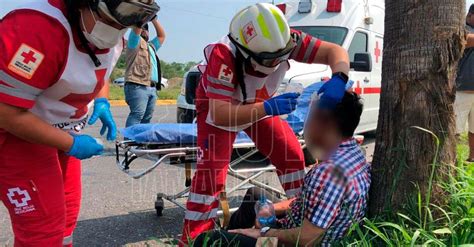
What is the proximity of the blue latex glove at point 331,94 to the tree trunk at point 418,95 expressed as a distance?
0.76ft

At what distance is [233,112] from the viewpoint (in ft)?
8.06

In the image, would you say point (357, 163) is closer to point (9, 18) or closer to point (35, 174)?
point (35, 174)

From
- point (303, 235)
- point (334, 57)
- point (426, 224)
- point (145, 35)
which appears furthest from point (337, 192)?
point (145, 35)

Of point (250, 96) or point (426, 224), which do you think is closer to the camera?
point (426, 224)

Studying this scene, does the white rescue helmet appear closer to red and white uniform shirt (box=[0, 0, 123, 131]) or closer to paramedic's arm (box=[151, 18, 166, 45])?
red and white uniform shirt (box=[0, 0, 123, 131])

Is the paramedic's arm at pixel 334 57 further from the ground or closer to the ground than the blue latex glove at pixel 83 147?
further from the ground

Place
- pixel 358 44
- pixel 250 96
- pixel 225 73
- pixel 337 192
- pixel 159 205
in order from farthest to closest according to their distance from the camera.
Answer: pixel 358 44 < pixel 159 205 < pixel 250 96 < pixel 225 73 < pixel 337 192

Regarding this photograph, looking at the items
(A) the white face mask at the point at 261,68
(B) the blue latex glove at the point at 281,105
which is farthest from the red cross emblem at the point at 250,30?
(B) the blue latex glove at the point at 281,105

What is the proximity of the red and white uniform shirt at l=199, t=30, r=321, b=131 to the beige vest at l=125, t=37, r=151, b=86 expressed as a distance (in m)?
2.54

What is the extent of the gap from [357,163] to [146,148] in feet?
6.22

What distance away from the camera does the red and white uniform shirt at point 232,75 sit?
2498 mm

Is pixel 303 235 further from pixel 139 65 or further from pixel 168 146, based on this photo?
pixel 139 65

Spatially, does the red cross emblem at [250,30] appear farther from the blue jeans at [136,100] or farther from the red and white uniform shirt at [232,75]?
the blue jeans at [136,100]

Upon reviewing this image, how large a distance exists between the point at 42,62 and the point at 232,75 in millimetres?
1064
